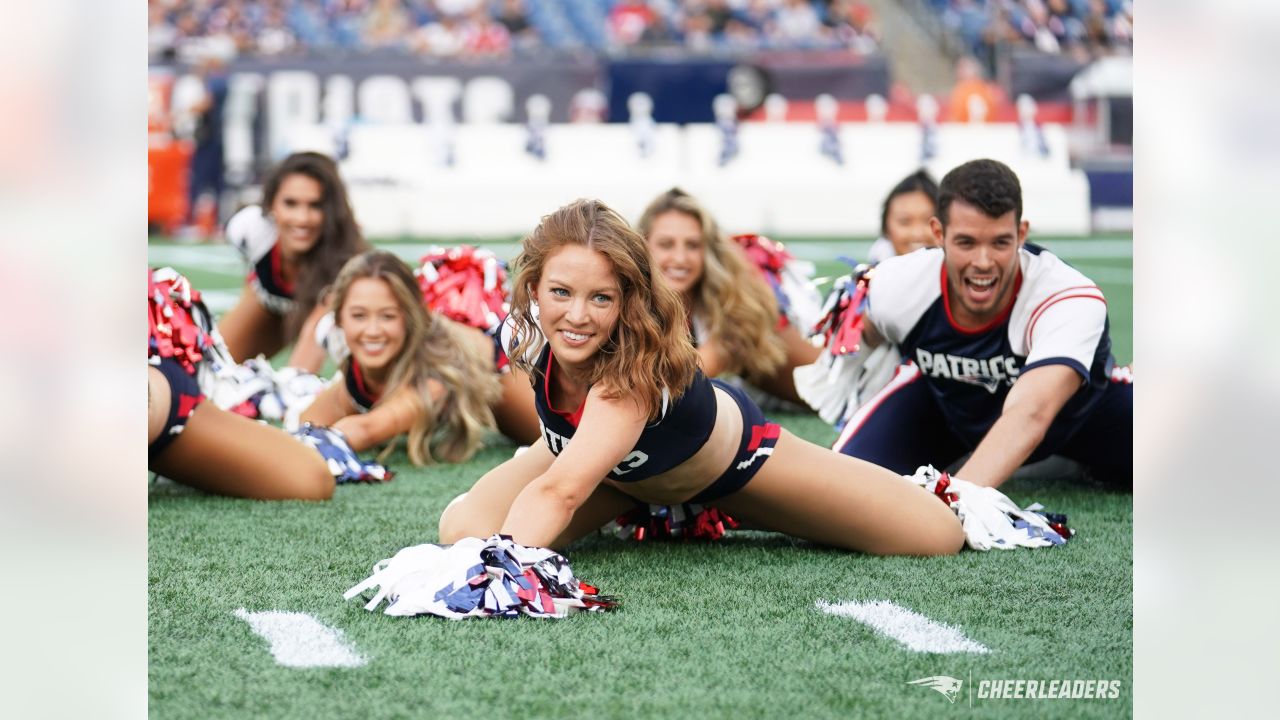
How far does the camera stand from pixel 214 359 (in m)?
4.79

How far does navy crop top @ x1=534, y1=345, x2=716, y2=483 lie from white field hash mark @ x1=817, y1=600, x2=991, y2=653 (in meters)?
0.43

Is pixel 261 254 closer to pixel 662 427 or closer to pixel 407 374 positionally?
pixel 407 374

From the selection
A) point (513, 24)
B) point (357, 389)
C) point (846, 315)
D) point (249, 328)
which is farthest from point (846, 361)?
point (513, 24)

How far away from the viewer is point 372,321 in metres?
5.18

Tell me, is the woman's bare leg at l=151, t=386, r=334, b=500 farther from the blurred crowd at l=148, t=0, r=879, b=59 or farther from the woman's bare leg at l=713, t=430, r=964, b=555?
the blurred crowd at l=148, t=0, r=879, b=59

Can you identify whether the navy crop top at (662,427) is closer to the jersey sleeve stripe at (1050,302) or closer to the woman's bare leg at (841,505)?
the woman's bare leg at (841,505)

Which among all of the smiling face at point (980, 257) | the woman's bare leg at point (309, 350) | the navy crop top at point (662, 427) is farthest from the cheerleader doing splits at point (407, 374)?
the navy crop top at point (662, 427)

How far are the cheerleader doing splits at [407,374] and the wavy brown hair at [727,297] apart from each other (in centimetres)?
77

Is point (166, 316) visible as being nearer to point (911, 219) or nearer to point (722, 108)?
point (911, 219)

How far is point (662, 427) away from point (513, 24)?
56.4ft
